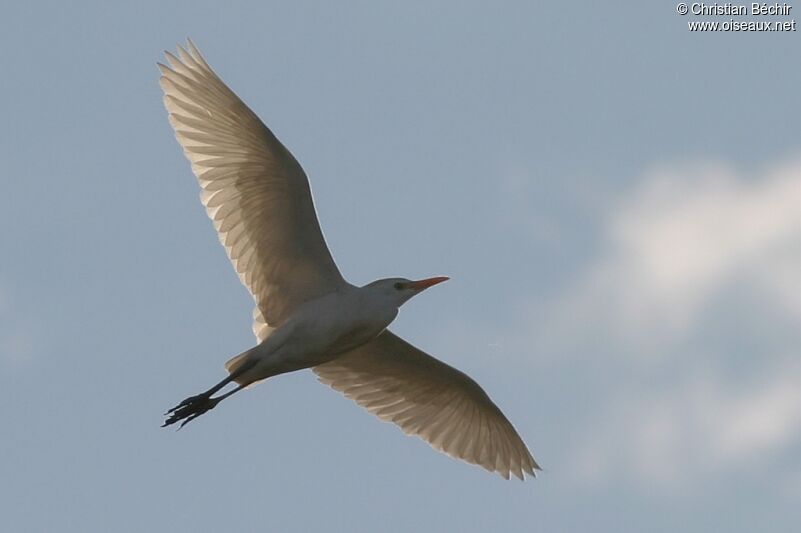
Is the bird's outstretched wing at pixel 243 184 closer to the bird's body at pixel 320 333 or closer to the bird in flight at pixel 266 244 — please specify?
the bird in flight at pixel 266 244

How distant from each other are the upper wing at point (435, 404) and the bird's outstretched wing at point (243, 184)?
1.67m

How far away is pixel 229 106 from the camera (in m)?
15.9

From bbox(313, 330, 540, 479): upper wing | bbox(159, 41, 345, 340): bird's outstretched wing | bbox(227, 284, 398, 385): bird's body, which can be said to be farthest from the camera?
→ bbox(313, 330, 540, 479): upper wing

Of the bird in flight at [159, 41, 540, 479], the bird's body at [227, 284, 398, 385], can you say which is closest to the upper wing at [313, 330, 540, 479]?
the bird in flight at [159, 41, 540, 479]

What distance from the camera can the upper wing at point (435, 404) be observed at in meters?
17.6

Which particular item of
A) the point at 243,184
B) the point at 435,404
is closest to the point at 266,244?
the point at 243,184

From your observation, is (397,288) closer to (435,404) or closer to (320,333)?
(320,333)

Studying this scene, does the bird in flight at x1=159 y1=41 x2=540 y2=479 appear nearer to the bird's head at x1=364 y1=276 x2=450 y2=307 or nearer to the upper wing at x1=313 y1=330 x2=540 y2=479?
Answer: the bird's head at x1=364 y1=276 x2=450 y2=307

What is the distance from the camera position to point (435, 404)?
1789cm

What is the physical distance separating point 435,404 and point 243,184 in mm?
3665

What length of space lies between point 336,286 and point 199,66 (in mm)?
2624

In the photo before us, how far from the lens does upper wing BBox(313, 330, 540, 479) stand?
691 inches

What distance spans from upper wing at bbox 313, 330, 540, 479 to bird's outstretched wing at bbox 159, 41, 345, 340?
167 cm

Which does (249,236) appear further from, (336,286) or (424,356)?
(424,356)
